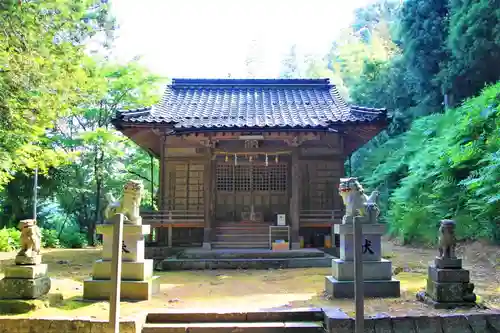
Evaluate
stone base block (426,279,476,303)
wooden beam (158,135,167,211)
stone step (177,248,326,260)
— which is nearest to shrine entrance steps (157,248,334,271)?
stone step (177,248,326,260)

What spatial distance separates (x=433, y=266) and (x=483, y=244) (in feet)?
21.8

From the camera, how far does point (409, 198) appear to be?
52.8 feet

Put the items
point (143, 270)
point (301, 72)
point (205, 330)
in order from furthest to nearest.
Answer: point (301, 72) → point (143, 270) → point (205, 330)

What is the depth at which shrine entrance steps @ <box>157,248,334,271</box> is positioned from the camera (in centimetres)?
1109

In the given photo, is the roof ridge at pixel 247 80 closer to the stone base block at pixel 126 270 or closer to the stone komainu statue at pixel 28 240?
the stone base block at pixel 126 270

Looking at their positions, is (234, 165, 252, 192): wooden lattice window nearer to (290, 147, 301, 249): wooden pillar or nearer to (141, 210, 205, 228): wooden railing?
(141, 210, 205, 228): wooden railing

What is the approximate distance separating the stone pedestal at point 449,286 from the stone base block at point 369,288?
768 mm

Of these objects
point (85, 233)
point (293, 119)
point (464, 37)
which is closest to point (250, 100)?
point (293, 119)

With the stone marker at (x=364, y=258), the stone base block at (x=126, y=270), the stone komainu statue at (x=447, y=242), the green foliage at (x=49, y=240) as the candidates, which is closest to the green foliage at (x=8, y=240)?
the green foliage at (x=49, y=240)

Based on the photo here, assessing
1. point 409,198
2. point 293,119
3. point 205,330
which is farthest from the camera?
point 409,198

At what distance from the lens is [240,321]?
6000 mm

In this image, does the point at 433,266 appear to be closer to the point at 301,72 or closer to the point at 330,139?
the point at 330,139

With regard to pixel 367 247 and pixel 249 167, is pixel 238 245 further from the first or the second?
pixel 367 247

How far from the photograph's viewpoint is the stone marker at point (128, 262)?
22.9ft
